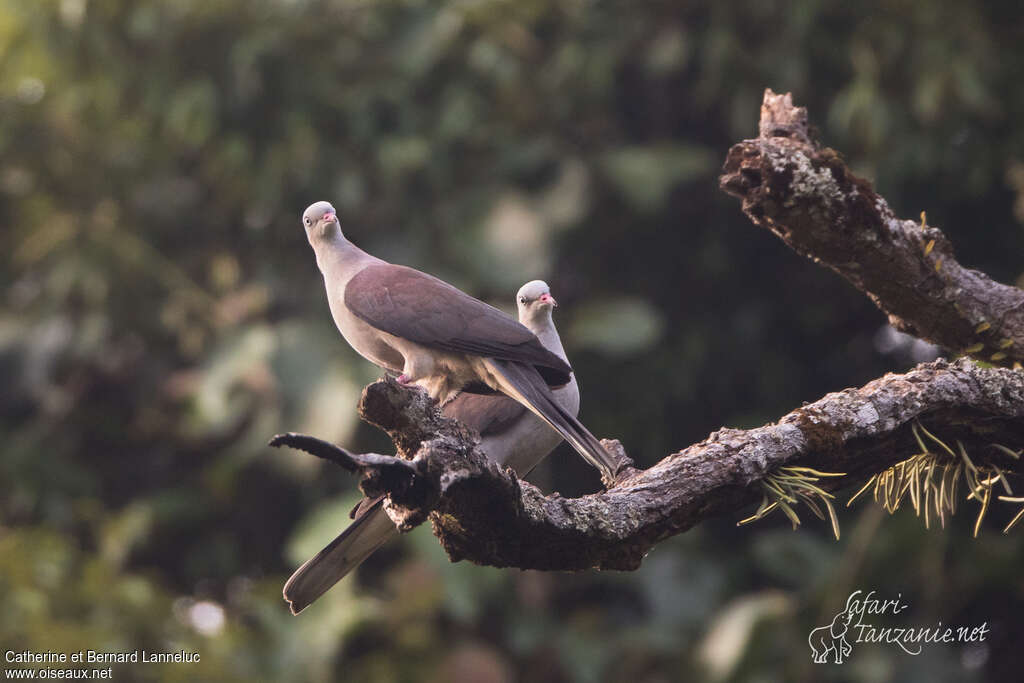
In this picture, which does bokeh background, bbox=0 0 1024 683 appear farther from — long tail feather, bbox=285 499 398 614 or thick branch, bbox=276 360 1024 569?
thick branch, bbox=276 360 1024 569

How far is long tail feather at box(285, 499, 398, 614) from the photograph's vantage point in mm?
2912

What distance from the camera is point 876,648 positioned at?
7.05m

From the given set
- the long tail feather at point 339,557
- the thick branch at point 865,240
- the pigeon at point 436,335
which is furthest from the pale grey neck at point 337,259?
the thick branch at point 865,240

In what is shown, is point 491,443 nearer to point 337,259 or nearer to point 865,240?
point 337,259

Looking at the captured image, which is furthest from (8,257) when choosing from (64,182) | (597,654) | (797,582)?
(797,582)

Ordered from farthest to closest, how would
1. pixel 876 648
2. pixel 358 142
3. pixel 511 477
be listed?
pixel 358 142 → pixel 876 648 → pixel 511 477

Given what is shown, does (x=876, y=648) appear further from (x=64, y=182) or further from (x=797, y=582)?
(x=64, y=182)

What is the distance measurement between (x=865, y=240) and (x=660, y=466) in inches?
33.9

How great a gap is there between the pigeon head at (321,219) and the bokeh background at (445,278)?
11.2ft

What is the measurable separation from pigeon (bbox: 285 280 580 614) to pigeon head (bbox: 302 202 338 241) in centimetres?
62

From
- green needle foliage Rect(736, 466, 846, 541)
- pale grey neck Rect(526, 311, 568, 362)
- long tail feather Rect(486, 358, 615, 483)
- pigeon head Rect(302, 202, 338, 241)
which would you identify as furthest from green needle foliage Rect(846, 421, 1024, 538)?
pigeon head Rect(302, 202, 338, 241)

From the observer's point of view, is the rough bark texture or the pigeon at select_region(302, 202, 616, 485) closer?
the rough bark texture

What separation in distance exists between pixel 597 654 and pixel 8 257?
555 cm

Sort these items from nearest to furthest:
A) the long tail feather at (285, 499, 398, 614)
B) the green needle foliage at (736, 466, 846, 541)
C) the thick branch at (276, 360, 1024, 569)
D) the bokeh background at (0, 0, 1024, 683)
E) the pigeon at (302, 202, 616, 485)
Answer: the thick branch at (276, 360, 1024, 569) → the green needle foliage at (736, 466, 846, 541) → the long tail feather at (285, 499, 398, 614) → the pigeon at (302, 202, 616, 485) → the bokeh background at (0, 0, 1024, 683)
